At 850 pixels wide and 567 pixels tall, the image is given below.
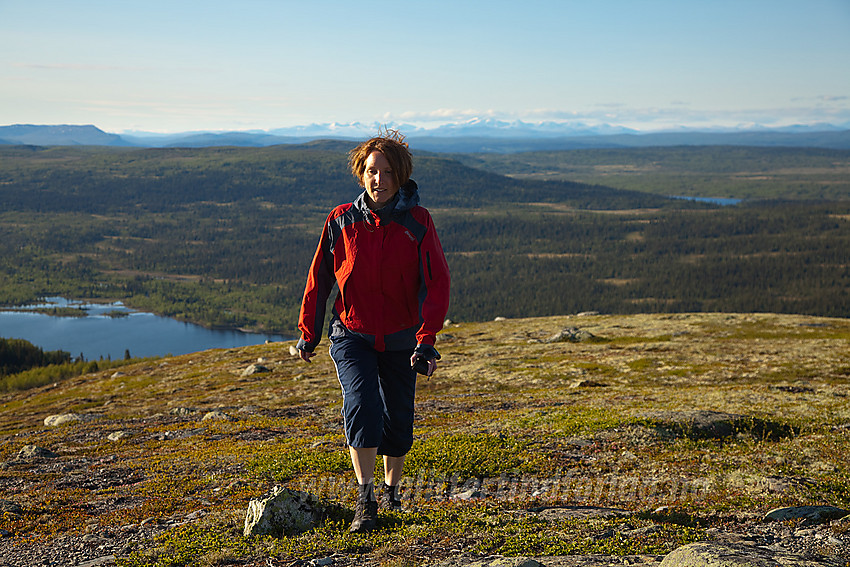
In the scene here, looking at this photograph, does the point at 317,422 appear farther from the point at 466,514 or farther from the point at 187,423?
the point at 466,514

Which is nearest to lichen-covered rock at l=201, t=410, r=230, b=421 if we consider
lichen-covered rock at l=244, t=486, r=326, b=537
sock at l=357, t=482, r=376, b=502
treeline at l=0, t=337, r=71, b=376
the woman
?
lichen-covered rock at l=244, t=486, r=326, b=537

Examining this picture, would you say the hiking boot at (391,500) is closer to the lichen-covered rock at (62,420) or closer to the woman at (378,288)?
the woman at (378,288)

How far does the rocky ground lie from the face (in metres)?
4.60

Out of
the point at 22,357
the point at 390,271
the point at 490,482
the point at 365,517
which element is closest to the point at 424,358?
the point at 390,271

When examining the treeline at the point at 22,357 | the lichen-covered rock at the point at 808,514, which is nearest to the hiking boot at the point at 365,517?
the lichen-covered rock at the point at 808,514

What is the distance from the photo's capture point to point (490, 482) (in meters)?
11.8

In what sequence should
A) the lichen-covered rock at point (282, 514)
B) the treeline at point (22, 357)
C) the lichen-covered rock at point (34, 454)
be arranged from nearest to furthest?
the lichen-covered rock at point (282, 514), the lichen-covered rock at point (34, 454), the treeline at point (22, 357)

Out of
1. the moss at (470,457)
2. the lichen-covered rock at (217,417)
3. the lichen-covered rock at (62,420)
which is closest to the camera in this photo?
the moss at (470,457)

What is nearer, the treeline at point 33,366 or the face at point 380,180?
the face at point 380,180

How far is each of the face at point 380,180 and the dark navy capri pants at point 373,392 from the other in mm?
1846

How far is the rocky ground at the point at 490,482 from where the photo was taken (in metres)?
8.41

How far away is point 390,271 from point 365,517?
3.50 metres

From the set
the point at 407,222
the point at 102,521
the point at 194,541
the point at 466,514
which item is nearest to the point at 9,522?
the point at 102,521

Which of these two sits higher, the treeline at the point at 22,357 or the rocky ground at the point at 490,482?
the rocky ground at the point at 490,482
